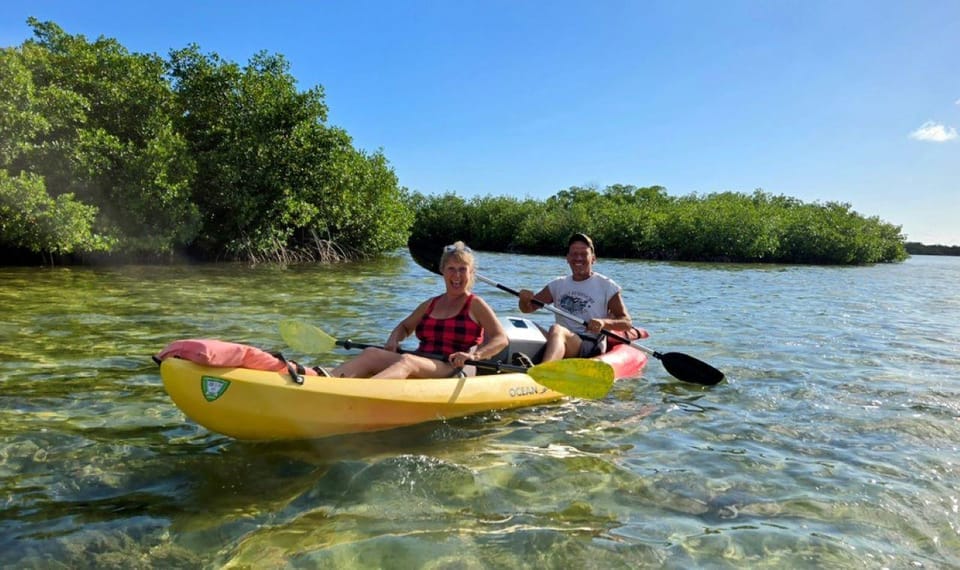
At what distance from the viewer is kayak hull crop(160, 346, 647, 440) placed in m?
3.38

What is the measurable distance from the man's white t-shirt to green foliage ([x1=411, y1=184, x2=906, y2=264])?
33.3 meters

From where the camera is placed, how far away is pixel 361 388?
3832mm

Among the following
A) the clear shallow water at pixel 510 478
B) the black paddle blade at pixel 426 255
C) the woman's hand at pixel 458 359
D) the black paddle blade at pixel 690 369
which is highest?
the black paddle blade at pixel 426 255

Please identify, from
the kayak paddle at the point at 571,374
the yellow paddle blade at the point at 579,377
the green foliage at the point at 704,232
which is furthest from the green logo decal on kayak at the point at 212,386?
the green foliage at the point at 704,232

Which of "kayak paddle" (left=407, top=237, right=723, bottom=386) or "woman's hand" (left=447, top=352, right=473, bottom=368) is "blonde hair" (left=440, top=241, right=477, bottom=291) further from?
"kayak paddle" (left=407, top=237, right=723, bottom=386)

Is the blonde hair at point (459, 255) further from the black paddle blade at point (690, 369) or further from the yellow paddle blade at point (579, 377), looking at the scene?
the black paddle blade at point (690, 369)

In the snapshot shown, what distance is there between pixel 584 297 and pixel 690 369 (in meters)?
1.21

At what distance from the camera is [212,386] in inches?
132

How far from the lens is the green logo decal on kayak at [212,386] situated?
336cm

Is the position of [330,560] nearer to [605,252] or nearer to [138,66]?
[138,66]

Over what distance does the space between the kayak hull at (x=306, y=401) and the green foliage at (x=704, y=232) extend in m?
35.5

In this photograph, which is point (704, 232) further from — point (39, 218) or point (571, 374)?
point (571, 374)

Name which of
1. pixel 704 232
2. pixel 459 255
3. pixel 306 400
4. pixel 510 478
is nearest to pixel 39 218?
pixel 459 255

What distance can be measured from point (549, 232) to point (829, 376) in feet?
128
